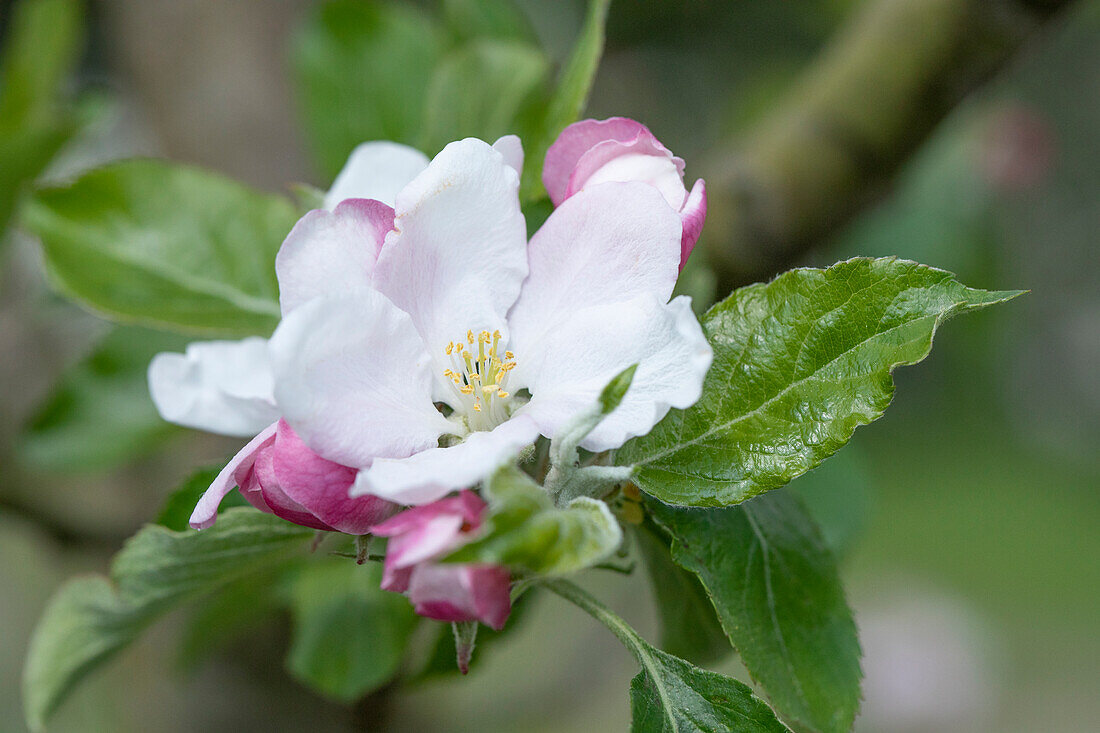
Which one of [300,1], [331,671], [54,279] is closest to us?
[54,279]

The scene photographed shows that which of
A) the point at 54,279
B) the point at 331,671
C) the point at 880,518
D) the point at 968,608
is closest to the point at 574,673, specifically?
the point at 331,671

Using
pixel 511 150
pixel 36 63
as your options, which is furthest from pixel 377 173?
pixel 36 63

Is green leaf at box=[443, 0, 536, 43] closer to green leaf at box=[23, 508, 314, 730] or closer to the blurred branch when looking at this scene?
the blurred branch

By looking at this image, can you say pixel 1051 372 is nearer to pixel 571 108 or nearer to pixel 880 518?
pixel 880 518

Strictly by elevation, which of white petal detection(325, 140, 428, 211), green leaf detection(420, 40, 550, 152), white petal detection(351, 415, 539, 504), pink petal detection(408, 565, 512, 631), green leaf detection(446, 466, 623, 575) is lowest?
pink petal detection(408, 565, 512, 631)

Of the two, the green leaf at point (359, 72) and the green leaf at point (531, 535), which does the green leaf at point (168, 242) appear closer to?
the green leaf at point (359, 72)

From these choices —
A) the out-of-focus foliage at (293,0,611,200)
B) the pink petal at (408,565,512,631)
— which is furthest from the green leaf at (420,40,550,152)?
the pink petal at (408,565,512,631)

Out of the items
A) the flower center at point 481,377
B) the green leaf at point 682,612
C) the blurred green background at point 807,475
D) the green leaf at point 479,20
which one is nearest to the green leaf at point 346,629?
the blurred green background at point 807,475
